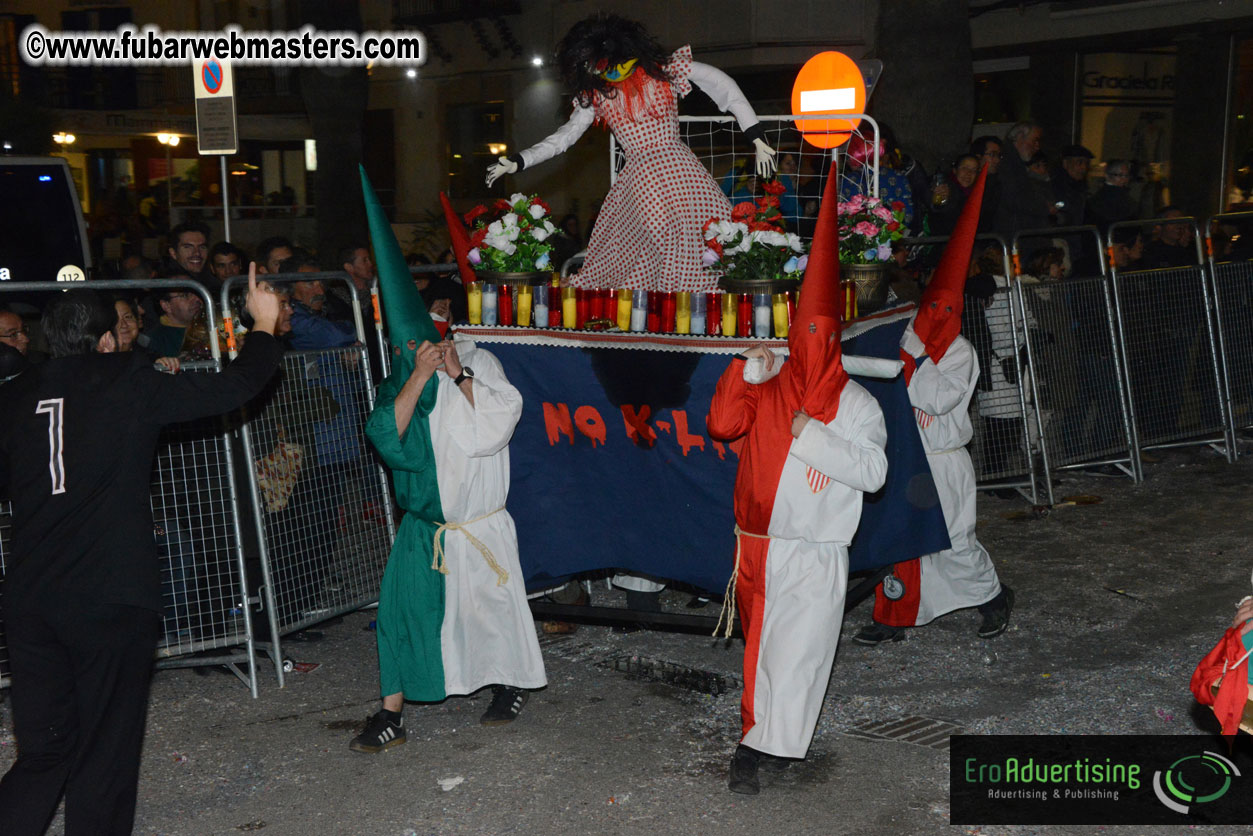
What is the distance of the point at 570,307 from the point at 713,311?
2.46 ft

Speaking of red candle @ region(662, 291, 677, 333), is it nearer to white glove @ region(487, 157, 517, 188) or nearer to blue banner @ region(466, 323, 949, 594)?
blue banner @ region(466, 323, 949, 594)

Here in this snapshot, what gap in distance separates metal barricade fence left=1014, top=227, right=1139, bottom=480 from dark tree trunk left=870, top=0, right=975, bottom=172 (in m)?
2.12

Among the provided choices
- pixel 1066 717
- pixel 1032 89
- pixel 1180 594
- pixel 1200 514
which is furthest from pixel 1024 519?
pixel 1032 89

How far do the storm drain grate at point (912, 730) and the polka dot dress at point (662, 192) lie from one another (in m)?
2.24

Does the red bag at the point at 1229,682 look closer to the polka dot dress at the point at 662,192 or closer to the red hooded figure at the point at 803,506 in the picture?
the red hooded figure at the point at 803,506

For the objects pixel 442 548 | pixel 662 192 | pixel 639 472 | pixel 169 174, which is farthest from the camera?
pixel 169 174

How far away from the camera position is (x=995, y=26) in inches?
757

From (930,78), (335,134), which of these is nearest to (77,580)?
(930,78)

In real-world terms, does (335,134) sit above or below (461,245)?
above

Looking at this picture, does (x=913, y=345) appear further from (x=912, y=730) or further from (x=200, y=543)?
(x=200, y=543)

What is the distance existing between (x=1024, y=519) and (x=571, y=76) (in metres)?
4.58

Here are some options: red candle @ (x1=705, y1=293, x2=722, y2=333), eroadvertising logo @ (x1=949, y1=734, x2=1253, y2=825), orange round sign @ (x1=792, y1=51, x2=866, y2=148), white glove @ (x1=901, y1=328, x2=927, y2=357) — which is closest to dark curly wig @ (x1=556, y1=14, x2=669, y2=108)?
red candle @ (x1=705, y1=293, x2=722, y2=333)

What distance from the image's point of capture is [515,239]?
244 inches

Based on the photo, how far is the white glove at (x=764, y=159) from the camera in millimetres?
6262
